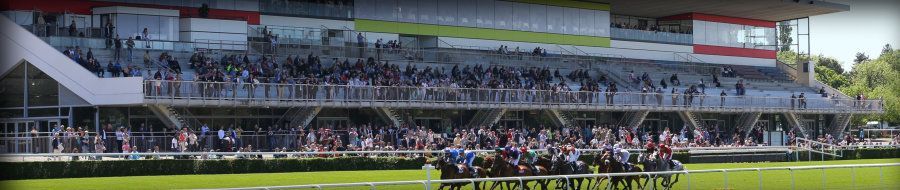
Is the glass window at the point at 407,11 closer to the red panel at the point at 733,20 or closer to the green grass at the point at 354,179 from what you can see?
the red panel at the point at 733,20

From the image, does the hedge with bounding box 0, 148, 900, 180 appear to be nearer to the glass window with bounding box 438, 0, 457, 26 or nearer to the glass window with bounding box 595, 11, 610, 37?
the glass window with bounding box 438, 0, 457, 26

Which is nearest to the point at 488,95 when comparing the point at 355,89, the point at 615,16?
→ the point at 355,89

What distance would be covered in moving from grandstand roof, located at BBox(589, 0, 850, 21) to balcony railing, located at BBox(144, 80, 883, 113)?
5302 mm

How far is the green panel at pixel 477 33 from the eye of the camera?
55938 mm

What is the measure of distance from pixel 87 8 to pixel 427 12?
15114 mm

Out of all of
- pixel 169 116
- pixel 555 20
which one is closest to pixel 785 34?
pixel 555 20

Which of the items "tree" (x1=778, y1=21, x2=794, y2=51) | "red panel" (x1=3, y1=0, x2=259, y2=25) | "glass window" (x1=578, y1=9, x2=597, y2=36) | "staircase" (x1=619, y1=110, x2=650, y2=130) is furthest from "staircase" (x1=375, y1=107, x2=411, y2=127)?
"tree" (x1=778, y1=21, x2=794, y2=51)

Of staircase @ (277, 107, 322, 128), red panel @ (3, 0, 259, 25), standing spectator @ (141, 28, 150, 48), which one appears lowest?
staircase @ (277, 107, 322, 128)

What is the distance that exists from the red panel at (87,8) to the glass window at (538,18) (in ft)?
48.6

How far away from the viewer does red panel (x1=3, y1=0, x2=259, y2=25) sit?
45.8 m

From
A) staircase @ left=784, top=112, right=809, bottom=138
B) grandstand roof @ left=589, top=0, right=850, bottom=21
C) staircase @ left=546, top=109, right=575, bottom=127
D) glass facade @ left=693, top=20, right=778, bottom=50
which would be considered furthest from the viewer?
glass facade @ left=693, top=20, right=778, bottom=50

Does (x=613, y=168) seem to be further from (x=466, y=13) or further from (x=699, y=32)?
(x=699, y=32)

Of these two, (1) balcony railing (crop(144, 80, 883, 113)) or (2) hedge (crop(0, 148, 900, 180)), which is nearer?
(2) hedge (crop(0, 148, 900, 180))

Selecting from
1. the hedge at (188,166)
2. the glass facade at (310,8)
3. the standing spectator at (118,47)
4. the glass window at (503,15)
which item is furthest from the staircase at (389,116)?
the glass window at (503,15)
